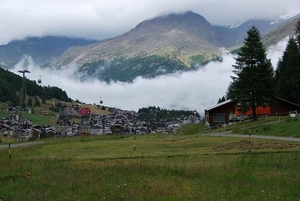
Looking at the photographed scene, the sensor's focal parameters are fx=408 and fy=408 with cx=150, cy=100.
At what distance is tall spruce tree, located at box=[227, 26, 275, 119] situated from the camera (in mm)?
56344

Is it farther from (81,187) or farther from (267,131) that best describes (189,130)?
(81,187)

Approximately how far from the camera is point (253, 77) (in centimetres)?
5594

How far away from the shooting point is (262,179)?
549 inches

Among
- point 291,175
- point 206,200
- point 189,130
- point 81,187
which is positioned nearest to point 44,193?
point 81,187

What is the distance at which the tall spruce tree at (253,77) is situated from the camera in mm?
56344

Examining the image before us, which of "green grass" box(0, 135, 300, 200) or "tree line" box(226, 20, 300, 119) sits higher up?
"tree line" box(226, 20, 300, 119)

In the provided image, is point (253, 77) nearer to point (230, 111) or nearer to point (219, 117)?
point (230, 111)

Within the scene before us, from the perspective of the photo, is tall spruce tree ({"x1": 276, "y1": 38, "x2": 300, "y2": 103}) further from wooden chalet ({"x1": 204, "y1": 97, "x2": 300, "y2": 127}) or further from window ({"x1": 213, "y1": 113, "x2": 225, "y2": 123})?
window ({"x1": 213, "y1": 113, "x2": 225, "y2": 123})

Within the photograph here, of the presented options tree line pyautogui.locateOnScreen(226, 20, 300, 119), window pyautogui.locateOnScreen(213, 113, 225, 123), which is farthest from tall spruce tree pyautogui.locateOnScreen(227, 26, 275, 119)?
window pyautogui.locateOnScreen(213, 113, 225, 123)

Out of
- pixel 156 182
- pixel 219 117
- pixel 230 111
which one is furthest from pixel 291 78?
pixel 156 182

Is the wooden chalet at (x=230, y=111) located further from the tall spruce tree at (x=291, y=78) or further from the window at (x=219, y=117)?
→ the tall spruce tree at (x=291, y=78)

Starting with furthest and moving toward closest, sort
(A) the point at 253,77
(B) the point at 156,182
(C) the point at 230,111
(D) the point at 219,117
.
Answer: (D) the point at 219,117, (C) the point at 230,111, (A) the point at 253,77, (B) the point at 156,182

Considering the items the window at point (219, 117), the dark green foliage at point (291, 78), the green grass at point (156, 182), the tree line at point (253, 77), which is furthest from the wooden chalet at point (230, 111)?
the green grass at point (156, 182)

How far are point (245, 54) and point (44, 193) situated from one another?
48744 millimetres
